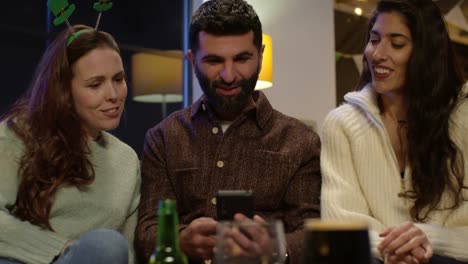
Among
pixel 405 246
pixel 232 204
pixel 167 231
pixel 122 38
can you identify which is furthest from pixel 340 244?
pixel 122 38

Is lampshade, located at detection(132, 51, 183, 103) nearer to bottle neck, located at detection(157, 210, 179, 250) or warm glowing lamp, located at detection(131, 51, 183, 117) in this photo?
warm glowing lamp, located at detection(131, 51, 183, 117)

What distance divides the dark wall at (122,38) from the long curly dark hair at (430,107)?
9.56 feet

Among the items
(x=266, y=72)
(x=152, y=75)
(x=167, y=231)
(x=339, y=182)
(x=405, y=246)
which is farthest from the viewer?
(x=152, y=75)

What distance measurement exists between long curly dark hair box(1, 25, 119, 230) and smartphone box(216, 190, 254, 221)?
51 centimetres

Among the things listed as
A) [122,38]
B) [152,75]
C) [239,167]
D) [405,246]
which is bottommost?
[405,246]

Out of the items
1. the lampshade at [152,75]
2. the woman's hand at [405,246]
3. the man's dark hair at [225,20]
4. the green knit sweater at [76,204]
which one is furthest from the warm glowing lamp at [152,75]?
the woman's hand at [405,246]

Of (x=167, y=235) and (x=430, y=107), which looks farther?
(x=430, y=107)

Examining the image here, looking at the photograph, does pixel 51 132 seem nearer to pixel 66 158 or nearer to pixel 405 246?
pixel 66 158

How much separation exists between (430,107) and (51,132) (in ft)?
3.29

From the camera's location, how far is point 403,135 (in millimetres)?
1787

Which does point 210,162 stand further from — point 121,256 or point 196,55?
point 121,256

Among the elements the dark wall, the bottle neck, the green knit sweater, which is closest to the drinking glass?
the bottle neck

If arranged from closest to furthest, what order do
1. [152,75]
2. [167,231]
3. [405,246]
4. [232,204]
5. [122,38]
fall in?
[167,231] → [232,204] → [405,246] → [152,75] → [122,38]

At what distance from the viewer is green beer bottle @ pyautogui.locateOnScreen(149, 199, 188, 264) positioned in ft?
2.83
